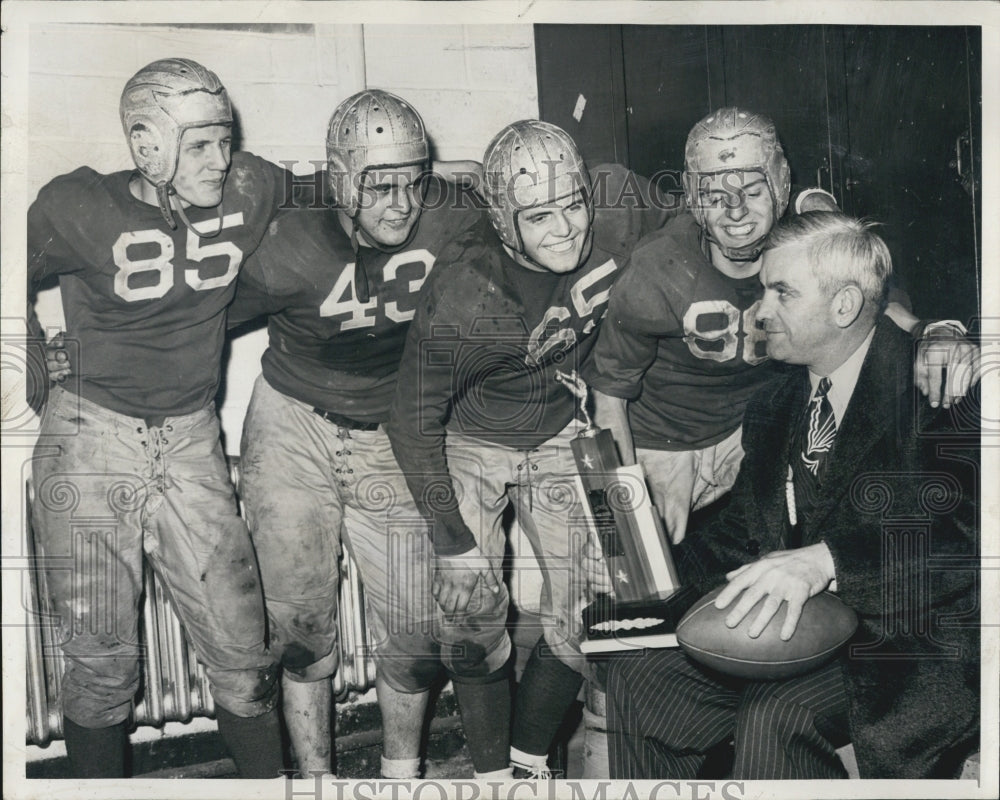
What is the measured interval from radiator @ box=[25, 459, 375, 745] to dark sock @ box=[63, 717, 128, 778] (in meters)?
0.06

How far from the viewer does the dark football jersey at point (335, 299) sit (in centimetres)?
311

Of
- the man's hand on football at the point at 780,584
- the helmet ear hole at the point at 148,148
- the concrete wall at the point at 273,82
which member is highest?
the concrete wall at the point at 273,82

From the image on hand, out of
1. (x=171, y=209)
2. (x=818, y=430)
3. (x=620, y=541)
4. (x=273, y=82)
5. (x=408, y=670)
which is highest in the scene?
(x=273, y=82)

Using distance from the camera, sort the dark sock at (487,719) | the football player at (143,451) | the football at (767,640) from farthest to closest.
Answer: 1. the dark sock at (487,719)
2. the football player at (143,451)
3. the football at (767,640)

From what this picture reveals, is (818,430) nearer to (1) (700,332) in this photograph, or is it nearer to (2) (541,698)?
(1) (700,332)

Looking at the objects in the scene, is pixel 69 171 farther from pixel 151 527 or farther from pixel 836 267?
pixel 836 267

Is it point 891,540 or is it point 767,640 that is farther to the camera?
point 891,540

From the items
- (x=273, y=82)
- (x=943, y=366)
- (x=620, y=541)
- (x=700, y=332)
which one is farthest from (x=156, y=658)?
(x=943, y=366)

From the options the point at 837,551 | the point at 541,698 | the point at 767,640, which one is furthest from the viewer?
the point at 541,698

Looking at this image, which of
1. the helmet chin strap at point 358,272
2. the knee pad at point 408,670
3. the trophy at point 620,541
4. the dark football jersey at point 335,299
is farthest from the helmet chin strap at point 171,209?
the knee pad at point 408,670

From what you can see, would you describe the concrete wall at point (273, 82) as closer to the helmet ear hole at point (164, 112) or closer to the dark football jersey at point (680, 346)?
the helmet ear hole at point (164, 112)

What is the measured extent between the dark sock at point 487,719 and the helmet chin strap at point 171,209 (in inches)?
54.3

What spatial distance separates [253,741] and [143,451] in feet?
2.77

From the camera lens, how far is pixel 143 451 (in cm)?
313
